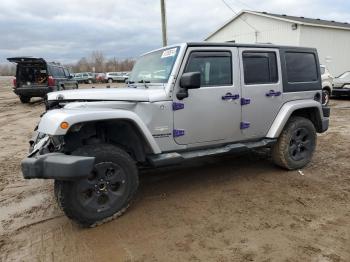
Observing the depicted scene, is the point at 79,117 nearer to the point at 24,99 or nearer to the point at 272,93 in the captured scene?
the point at 272,93

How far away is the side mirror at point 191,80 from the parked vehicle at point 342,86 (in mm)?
14625

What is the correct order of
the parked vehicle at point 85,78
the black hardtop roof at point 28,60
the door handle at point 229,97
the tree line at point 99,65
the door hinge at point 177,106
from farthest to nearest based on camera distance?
the tree line at point 99,65 → the parked vehicle at point 85,78 → the black hardtop roof at point 28,60 → the door handle at point 229,97 → the door hinge at point 177,106

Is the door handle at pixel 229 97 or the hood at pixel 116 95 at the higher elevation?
the hood at pixel 116 95

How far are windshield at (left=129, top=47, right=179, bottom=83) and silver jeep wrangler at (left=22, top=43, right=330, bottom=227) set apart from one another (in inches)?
0.8

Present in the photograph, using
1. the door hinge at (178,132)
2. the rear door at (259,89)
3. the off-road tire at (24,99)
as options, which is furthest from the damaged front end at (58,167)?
the off-road tire at (24,99)

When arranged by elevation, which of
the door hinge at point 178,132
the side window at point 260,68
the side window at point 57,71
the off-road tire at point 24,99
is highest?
the side window at point 57,71

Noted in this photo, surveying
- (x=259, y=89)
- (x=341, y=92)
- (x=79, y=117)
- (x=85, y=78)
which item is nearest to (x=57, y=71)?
(x=341, y=92)

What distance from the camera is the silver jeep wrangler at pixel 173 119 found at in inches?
148

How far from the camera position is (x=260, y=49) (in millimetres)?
5332

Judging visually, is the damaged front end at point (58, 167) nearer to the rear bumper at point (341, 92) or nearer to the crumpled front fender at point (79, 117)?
the crumpled front fender at point (79, 117)

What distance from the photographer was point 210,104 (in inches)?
187

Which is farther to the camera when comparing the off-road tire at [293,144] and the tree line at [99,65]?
the tree line at [99,65]

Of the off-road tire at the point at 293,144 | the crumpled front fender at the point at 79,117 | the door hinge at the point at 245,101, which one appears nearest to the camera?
the crumpled front fender at the point at 79,117

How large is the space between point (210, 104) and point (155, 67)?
954 mm
